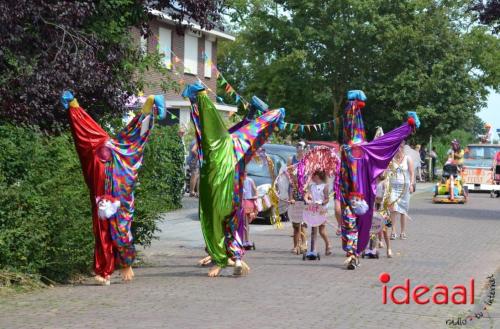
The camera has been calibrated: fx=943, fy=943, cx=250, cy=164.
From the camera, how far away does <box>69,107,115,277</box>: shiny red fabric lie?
10711 millimetres

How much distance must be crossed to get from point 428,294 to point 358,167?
108 inches

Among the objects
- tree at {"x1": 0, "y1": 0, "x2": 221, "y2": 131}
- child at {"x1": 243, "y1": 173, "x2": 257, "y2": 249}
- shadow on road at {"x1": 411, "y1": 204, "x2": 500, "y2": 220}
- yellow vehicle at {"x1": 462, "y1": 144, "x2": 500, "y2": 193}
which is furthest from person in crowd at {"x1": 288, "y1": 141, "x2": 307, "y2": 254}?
yellow vehicle at {"x1": 462, "y1": 144, "x2": 500, "y2": 193}

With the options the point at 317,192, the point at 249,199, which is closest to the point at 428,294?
the point at 317,192

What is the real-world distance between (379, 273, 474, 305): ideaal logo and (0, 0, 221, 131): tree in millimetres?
4327

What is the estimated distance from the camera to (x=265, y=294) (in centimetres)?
1023

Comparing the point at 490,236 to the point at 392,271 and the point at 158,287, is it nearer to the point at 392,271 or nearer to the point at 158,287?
the point at 392,271

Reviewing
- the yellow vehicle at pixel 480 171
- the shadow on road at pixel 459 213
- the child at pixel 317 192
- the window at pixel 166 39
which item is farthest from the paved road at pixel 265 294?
the window at pixel 166 39

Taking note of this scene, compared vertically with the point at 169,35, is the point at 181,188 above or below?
below

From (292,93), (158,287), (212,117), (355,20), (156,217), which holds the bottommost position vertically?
(158,287)

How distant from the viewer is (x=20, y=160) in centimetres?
1024

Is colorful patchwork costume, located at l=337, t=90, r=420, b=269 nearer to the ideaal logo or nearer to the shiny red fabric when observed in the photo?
the ideaal logo

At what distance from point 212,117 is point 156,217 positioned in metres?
1.61

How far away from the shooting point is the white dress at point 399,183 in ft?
52.6

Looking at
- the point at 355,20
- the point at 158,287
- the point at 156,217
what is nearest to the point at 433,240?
the point at 156,217
